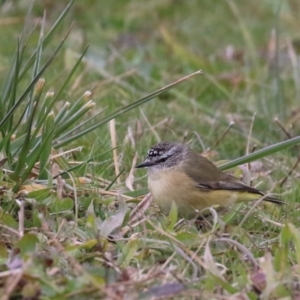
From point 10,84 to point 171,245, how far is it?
1141mm

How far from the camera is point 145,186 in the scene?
14.8 ft

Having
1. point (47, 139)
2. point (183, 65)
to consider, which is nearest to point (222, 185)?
point (47, 139)

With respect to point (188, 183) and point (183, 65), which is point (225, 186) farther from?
point (183, 65)

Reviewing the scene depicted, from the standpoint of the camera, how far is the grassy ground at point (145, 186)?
294 cm

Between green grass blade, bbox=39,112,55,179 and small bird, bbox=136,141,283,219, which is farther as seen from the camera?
small bird, bbox=136,141,283,219

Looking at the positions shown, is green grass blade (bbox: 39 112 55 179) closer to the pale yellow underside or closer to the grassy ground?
the grassy ground

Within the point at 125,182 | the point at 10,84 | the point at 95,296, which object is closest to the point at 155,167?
the point at 125,182

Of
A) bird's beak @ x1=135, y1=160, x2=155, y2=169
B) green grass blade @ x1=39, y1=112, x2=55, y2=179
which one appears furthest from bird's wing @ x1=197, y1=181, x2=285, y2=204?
green grass blade @ x1=39, y1=112, x2=55, y2=179

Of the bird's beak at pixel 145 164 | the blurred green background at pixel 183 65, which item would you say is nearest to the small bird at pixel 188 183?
the bird's beak at pixel 145 164

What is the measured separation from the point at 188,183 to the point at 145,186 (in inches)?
Result: 13.2

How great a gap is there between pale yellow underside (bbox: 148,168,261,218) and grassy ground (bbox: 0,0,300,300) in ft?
0.26

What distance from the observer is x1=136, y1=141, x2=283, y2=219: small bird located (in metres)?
4.05

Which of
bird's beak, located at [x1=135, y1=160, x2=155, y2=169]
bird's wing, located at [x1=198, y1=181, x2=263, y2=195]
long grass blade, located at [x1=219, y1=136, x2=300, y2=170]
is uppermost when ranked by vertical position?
long grass blade, located at [x1=219, y1=136, x2=300, y2=170]

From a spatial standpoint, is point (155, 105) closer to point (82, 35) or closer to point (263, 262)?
point (82, 35)
